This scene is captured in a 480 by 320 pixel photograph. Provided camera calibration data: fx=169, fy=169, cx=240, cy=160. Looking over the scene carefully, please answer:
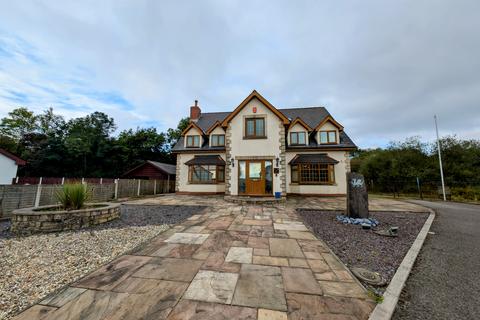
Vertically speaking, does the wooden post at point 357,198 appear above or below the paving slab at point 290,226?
above

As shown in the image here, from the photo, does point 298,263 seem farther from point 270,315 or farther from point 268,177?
point 268,177

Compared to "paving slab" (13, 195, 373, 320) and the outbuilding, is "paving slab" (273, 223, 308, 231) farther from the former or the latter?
the outbuilding

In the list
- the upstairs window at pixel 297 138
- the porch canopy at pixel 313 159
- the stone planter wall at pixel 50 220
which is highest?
the upstairs window at pixel 297 138

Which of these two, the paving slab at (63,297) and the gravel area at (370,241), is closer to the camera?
the paving slab at (63,297)

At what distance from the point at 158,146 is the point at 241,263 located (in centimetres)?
2979

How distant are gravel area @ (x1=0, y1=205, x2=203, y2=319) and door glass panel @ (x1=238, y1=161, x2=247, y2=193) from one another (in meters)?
6.20

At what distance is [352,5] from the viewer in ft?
28.2

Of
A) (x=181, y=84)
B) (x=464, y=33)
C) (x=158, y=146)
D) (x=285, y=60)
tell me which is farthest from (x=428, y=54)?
(x=158, y=146)

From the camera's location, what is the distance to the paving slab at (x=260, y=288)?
6.71 feet

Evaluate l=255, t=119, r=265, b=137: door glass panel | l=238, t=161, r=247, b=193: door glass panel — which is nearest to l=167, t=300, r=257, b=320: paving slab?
l=238, t=161, r=247, b=193: door glass panel

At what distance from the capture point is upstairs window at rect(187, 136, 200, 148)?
1548 centimetres

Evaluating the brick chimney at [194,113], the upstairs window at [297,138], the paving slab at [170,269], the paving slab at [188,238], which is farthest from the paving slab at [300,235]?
the brick chimney at [194,113]

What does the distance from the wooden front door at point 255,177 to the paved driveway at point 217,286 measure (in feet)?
23.3

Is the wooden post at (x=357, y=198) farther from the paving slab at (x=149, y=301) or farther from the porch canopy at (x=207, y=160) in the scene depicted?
the porch canopy at (x=207, y=160)
